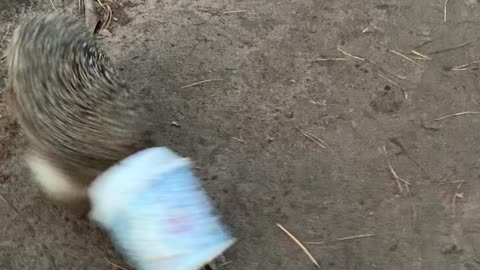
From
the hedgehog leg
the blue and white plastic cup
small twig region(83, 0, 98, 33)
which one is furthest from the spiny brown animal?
small twig region(83, 0, 98, 33)

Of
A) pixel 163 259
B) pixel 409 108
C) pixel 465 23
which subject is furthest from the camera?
pixel 465 23

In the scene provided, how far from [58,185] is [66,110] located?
0.29 m

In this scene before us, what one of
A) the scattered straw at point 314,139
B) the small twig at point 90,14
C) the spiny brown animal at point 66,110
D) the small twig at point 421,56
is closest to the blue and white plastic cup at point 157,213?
the spiny brown animal at point 66,110

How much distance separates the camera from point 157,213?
6.97ft

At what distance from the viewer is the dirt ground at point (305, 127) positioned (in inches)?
108

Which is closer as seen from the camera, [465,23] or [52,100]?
[52,100]

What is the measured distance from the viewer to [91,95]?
250 centimetres

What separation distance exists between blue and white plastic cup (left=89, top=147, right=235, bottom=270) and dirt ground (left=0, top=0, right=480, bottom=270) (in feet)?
1.75

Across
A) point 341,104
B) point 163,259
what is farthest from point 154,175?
point 341,104

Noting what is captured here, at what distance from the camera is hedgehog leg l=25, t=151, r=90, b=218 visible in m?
2.50

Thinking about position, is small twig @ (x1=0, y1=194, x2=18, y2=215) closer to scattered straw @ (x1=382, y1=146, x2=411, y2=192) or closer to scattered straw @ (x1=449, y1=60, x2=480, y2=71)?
scattered straw @ (x1=382, y1=146, x2=411, y2=192)

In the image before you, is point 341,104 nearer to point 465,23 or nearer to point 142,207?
point 465,23

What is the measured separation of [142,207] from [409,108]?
1427mm

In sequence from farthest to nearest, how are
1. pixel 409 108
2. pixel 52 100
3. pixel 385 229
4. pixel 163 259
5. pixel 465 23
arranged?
pixel 465 23, pixel 409 108, pixel 385 229, pixel 52 100, pixel 163 259
